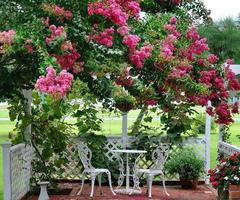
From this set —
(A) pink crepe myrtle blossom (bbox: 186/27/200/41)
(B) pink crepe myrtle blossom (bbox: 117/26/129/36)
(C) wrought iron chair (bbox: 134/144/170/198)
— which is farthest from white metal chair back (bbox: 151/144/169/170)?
(B) pink crepe myrtle blossom (bbox: 117/26/129/36)

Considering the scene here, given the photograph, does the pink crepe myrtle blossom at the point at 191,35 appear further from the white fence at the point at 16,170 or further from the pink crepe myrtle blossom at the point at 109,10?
the white fence at the point at 16,170

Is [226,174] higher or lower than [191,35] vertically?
lower

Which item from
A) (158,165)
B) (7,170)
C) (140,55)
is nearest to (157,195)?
(158,165)

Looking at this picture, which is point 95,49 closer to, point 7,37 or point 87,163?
point 7,37

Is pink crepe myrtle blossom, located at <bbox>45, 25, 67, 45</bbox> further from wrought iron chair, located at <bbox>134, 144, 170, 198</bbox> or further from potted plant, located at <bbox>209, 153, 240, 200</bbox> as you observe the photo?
wrought iron chair, located at <bbox>134, 144, 170, 198</bbox>

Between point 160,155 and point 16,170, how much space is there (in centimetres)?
227

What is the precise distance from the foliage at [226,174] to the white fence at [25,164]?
2450 millimetres

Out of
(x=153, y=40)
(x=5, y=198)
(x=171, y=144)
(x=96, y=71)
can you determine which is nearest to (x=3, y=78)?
(x=96, y=71)

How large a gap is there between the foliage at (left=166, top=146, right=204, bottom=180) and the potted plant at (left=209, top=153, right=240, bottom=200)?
1.96 m

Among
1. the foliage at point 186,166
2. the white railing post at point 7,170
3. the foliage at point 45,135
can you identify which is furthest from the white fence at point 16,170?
the foliage at point 186,166

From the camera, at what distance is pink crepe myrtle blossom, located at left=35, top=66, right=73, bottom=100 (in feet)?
10.9

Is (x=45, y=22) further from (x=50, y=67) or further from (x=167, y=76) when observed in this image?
(x=167, y=76)

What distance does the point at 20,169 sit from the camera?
7.65 metres

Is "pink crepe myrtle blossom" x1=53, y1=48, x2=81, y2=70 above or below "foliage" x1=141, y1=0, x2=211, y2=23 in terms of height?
below
